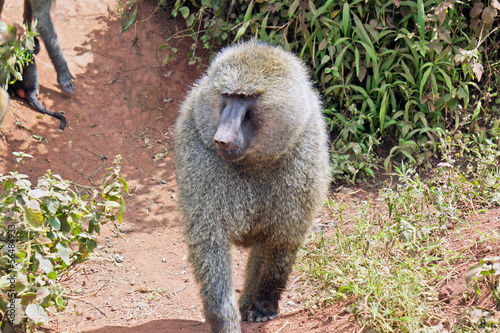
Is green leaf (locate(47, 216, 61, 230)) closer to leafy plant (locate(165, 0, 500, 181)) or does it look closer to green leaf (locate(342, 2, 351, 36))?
leafy plant (locate(165, 0, 500, 181))

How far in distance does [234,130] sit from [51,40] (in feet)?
11.5

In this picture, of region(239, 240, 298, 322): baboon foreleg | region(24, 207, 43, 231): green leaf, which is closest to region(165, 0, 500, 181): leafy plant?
region(239, 240, 298, 322): baboon foreleg

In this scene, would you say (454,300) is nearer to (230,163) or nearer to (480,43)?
(230,163)

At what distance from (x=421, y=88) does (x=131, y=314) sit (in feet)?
9.04

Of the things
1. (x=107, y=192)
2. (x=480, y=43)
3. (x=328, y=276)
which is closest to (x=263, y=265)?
(x=328, y=276)

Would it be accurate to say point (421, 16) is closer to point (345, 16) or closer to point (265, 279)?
point (345, 16)

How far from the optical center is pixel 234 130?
2.45 m

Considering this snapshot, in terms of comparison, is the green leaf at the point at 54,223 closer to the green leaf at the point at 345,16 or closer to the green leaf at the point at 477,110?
the green leaf at the point at 345,16

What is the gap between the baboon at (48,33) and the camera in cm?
516

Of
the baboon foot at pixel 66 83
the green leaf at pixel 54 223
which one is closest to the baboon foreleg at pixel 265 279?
the green leaf at pixel 54 223

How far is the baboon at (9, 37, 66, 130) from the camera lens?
501 centimetres

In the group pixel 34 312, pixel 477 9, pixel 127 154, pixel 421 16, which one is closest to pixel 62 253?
pixel 34 312

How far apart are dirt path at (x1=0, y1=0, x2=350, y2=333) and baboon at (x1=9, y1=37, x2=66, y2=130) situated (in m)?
0.08

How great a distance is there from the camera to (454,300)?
2.53 meters
